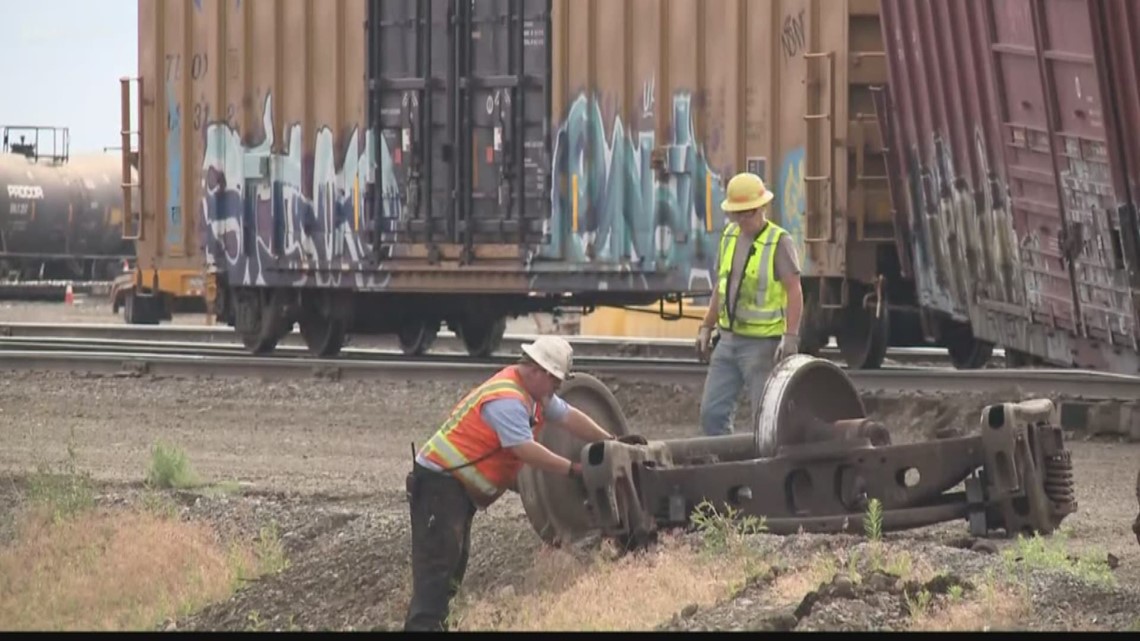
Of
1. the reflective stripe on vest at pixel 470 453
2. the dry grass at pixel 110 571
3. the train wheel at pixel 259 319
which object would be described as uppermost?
the train wheel at pixel 259 319

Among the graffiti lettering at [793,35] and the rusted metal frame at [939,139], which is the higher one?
the graffiti lettering at [793,35]

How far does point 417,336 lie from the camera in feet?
68.7

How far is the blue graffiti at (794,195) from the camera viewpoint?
16172mm

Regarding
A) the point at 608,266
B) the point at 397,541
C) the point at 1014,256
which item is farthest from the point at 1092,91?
the point at 608,266

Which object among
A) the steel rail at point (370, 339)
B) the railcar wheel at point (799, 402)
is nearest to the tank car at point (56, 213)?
the steel rail at point (370, 339)

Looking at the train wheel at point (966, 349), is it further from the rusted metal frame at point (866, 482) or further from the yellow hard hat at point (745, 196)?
the rusted metal frame at point (866, 482)

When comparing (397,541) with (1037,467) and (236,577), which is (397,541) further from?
(1037,467)

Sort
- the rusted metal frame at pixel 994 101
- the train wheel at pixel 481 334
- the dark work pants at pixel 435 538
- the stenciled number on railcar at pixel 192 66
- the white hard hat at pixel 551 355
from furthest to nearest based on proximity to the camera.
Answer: the train wheel at pixel 481 334 → the stenciled number on railcar at pixel 192 66 → the rusted metal frame at pixel 994 101 → the dark work pants at pixel 435 538 → the white hard hat at pixel 551 355

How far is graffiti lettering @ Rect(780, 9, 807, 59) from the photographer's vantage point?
16109 mm

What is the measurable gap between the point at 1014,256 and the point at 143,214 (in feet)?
32.0

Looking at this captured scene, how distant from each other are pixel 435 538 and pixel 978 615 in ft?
7.12

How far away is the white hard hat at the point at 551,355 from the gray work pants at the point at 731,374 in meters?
2.54

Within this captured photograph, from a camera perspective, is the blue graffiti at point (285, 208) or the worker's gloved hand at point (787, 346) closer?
the worker's gloved hand at point (787, 346)

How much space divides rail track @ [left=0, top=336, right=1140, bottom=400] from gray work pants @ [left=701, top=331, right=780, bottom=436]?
399cm
